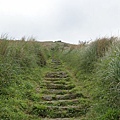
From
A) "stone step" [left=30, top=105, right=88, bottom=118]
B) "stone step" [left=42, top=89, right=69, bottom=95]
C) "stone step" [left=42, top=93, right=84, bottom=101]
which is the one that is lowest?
"stone step" [left=30, top=105, right=88, bottom=118]

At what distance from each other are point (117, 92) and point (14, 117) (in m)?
2.11

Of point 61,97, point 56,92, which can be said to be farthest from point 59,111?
point 56,92

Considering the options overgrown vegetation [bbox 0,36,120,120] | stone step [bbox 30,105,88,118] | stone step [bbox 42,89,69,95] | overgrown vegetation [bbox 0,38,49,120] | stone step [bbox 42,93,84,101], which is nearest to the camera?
overgrown vegetation [bbox 0,36,120,120]

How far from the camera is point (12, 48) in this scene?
8109 millimetres

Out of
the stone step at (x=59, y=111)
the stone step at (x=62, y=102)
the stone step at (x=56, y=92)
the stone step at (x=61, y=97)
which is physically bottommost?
the stone step at (x=59, y=111)

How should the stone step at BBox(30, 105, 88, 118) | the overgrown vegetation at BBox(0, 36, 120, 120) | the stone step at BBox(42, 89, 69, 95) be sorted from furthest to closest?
the stone step at BBox(42, 89, 69, 95) → the stone step at BBox(30, 105, 88, 118) → the overgrown vegetation at BBox(0, 36, 120, 120)

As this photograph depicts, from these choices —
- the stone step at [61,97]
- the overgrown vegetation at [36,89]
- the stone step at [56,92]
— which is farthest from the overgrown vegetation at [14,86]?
the stone step at [56,92]

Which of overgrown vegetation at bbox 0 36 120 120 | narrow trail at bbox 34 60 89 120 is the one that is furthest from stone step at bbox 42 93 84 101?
overgrown vegetation at bbox 0 36 120 120

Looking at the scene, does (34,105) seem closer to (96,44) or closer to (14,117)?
(14,117)

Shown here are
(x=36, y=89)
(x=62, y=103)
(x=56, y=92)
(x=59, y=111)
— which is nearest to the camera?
(x=59, y=111)

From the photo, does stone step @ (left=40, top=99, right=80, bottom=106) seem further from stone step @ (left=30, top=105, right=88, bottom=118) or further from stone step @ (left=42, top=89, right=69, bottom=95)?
stone step @ (left=42, top=89, right=69, bottom=95)

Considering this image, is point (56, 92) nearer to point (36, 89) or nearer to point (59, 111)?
point (36, 89)

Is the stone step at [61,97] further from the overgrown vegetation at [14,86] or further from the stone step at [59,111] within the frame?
the stone step at [59,111]

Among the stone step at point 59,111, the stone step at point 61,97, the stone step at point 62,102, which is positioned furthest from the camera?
the stone step at point 61,97
